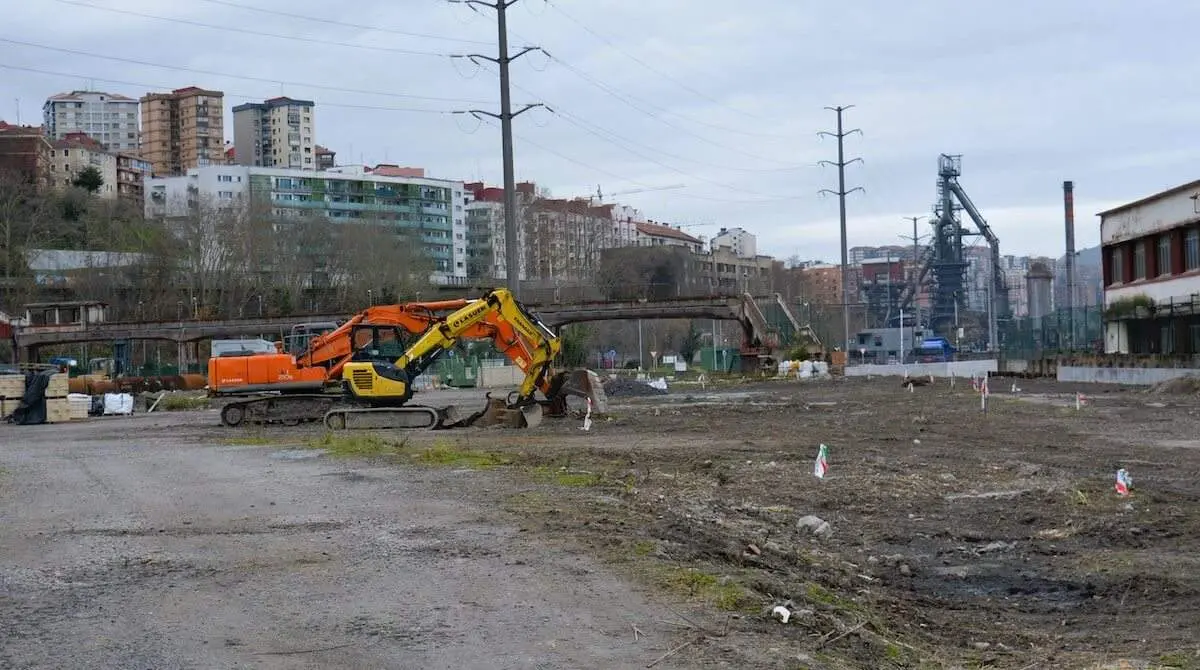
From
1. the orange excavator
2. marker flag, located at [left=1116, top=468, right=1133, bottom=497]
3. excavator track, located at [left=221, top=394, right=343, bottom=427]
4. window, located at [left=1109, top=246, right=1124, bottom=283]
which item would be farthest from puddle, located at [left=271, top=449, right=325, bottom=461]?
window, located at [left=1109, top=246, right=1124, bottom=283]

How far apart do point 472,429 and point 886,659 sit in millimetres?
22999

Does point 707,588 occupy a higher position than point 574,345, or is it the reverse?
point 574,345

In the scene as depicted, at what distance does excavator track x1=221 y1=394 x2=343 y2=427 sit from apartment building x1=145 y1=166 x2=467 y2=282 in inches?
4248

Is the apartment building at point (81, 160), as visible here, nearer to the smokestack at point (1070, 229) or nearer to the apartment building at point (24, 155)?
the apartment building at point (24, 155)

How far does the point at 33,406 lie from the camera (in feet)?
132

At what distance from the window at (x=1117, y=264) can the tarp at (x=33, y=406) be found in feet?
171

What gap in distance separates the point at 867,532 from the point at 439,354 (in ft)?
64.8

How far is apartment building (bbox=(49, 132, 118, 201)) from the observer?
157 m

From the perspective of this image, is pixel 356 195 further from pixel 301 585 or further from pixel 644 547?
pixel 301 585

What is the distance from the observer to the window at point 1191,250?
57862mm

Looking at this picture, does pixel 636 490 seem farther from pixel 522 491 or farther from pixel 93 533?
pixel 93 533

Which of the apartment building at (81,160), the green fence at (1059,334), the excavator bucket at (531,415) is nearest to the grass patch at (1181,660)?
the excavator bucket at (531,415)

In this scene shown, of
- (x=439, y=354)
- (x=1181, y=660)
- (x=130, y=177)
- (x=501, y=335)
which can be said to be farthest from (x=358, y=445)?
(x=130, y=177)

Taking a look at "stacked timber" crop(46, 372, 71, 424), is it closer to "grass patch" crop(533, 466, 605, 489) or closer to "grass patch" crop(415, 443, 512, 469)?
"grass patch" crop(415, 443, 512, 469)
